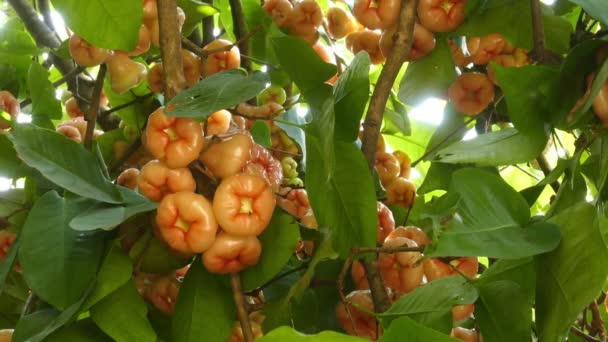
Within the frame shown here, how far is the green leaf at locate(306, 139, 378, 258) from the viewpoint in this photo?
833 millimetres

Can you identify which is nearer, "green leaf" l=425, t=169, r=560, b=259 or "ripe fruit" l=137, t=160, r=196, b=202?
"green leaf" l=425, t=169, r=560, b=259

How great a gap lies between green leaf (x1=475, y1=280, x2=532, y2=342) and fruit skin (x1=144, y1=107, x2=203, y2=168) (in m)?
0.31

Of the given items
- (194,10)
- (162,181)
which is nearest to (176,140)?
(162,181)

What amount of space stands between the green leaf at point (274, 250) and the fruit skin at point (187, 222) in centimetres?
5

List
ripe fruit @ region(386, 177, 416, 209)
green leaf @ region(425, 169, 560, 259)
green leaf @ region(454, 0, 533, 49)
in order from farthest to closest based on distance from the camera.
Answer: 1. ripe fruit @ region(386, 177, 416, 209)
2. green leaf @ region(454, 0, 533, 49)
3. green leaf @ region(425, 169, 560, 259)

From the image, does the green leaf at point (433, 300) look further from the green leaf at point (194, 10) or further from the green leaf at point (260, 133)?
the green leaf at point (194, 10)

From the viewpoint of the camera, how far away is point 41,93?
3.53 ft

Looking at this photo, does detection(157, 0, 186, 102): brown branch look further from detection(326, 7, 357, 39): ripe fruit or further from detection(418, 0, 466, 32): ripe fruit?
detection(326, 7, 357, 39): ripe fruit

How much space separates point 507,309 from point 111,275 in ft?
1.21

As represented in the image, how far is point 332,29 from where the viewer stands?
132 cm

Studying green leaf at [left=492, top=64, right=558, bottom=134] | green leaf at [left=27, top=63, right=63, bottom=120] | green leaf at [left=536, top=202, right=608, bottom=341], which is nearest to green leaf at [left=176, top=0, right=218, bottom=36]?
green leaf at [left=27, top=63, right=63, bottom=120]

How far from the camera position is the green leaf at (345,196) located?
2.73ft

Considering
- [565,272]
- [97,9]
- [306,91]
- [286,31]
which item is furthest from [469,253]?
[286,31]

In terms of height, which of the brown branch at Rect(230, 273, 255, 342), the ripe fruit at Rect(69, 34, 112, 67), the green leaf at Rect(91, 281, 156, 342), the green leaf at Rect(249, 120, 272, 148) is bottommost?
the brown branch at Rect(230, 273, 255, 342)
